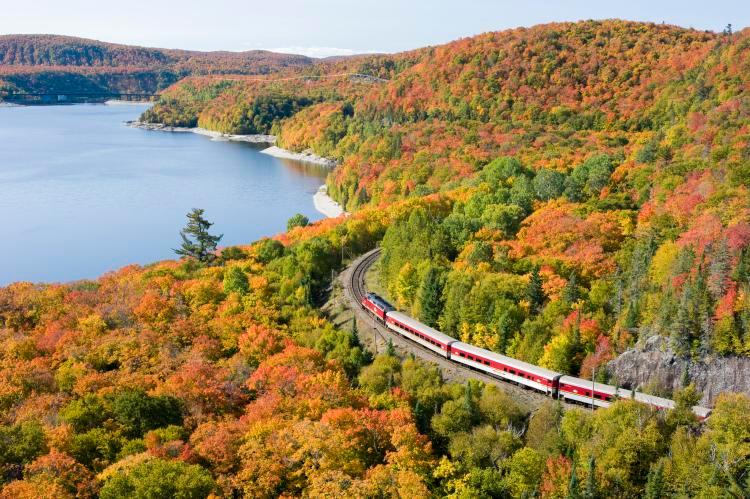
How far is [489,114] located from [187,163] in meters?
63.1

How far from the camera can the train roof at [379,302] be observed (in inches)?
1716

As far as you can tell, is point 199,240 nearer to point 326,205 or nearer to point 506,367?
point 506,367

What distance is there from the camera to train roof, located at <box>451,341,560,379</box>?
33531 mm

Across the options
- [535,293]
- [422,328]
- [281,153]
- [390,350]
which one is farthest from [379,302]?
[281,153]

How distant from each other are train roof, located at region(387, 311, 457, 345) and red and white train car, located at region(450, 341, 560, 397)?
0.73m

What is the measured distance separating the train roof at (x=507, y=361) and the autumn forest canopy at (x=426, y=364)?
4.98ft

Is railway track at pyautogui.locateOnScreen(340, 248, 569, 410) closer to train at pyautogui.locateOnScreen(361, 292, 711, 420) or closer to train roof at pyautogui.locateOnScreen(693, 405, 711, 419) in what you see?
train at pyautogui.locateOnScreen(361, 292, 711, 420)

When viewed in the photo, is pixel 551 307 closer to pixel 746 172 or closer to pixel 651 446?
pixel 651 446

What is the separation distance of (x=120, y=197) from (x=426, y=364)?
77.1m

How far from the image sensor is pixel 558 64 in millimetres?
113688

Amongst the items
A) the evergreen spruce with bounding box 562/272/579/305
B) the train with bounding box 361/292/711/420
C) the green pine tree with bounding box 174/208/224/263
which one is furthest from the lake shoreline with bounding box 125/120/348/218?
the evergreen spruce with bounding box 562/272/579/305

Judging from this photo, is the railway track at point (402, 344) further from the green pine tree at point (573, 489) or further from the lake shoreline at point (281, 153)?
the lake shoreline at point (281, 153)

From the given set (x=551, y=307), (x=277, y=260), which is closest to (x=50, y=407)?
(x=277, y=260)

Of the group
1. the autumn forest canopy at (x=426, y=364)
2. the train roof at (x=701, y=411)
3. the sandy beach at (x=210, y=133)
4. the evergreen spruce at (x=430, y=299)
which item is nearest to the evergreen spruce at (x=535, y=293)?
the autumn forest canopy at (x=426, y=364)
